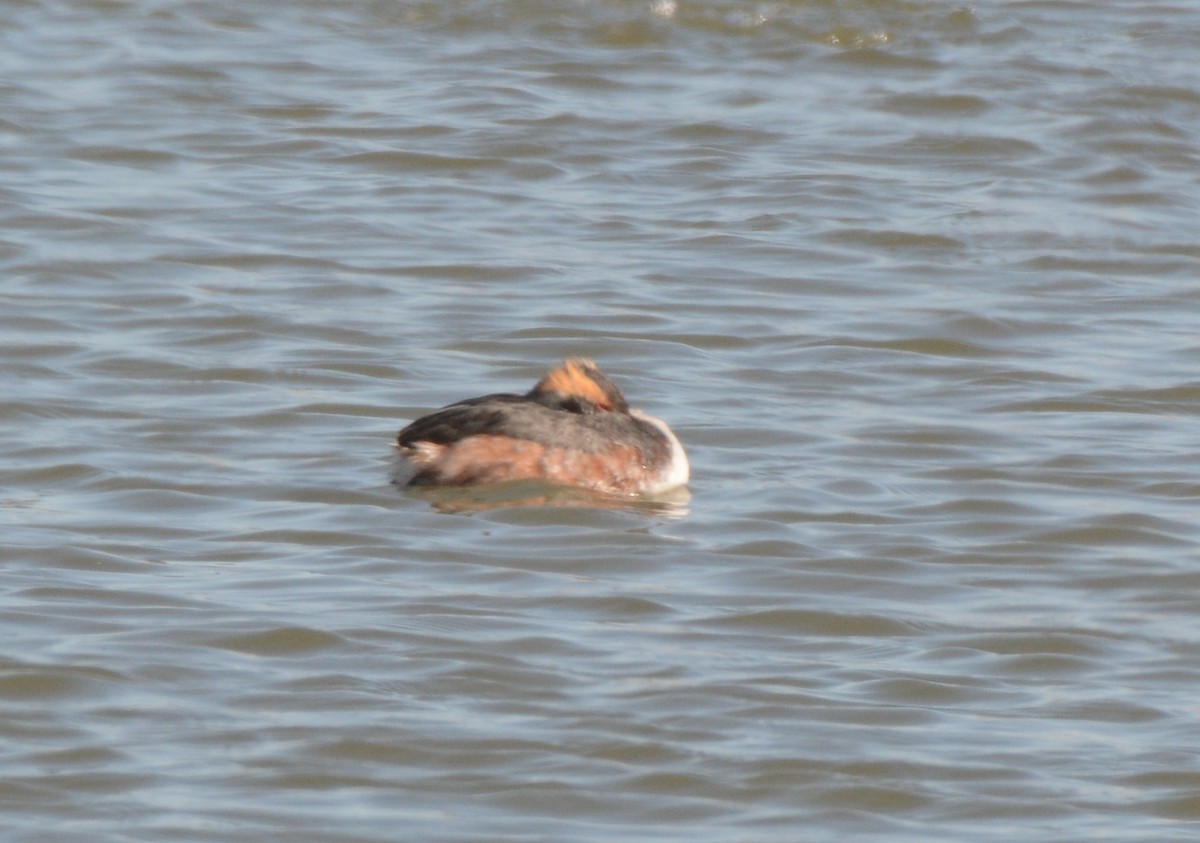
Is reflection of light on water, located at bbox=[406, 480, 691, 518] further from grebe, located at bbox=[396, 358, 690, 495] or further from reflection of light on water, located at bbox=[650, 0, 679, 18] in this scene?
reflection of light on water, located at bbox=[650, 0, 679, 18]

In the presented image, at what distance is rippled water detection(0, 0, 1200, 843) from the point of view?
639cm

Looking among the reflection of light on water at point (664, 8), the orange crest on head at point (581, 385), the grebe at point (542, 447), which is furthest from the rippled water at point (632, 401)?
A: the orange crest on head at point (581, 385)

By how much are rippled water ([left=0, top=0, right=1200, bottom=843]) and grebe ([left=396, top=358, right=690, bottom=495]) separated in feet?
0.66

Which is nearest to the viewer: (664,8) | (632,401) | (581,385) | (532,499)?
(532,499)

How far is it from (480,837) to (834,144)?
9.38 meters

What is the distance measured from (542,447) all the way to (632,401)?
150 cm

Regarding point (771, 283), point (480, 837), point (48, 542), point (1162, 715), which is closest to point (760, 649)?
point (1162, 715)

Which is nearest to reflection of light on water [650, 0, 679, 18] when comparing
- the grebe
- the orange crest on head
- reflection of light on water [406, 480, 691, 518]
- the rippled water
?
the rippled water

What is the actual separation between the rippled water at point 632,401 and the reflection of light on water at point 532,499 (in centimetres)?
9

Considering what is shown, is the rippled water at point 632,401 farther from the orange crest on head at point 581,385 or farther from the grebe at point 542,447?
the orange crest on head at point 581,385

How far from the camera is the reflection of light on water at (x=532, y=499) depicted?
893 centimetres

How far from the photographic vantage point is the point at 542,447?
9.06 meters

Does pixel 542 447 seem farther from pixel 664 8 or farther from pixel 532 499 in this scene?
pixel 664 8

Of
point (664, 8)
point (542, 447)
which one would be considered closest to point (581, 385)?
point (542, 447)
